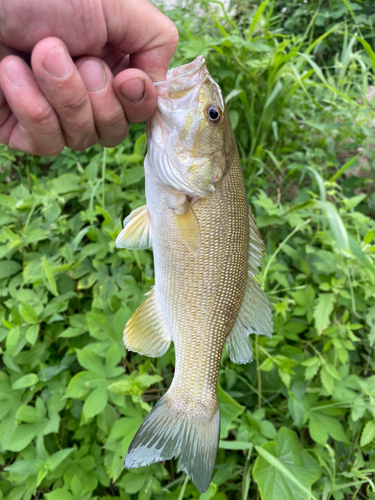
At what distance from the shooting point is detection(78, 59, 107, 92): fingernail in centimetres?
98

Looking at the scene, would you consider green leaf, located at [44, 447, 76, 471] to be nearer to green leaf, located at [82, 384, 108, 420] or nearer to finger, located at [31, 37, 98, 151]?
green leaf, located at [82, 384, 108, 420]

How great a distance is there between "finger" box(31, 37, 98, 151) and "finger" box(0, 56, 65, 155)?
27mm

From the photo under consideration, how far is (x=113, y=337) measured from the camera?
61.1 inches

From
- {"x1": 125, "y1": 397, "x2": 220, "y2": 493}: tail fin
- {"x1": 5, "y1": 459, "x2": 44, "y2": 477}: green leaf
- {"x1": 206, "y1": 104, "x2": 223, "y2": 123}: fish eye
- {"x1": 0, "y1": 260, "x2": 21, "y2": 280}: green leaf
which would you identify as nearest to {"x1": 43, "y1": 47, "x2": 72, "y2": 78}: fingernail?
{"x1": 206, "y1": 104, "x2": 223, "y2": 123}: fish eye

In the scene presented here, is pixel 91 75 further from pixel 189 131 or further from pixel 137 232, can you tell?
pixel 137 232

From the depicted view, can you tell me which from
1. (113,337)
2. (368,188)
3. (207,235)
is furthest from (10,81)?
(368,188)

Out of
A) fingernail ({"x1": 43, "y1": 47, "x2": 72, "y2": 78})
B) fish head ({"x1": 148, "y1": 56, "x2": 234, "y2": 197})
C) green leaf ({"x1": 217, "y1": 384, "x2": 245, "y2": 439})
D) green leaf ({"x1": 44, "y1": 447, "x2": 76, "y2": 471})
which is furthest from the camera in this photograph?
green leaf ({"x1": 217, "y1": 384, "x2": 245, "y2": 439})

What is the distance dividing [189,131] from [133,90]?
0.22 m

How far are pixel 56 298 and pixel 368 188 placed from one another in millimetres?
Result: 2813

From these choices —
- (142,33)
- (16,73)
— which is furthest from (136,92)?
(16,73)

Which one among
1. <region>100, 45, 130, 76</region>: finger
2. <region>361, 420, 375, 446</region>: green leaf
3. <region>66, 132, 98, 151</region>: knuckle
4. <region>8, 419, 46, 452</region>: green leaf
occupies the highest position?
<region>100, 45, 130, 76</region>: finger

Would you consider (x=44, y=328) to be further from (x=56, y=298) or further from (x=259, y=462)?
(x=259, y=462)

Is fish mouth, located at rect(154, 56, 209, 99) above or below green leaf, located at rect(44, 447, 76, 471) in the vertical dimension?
above

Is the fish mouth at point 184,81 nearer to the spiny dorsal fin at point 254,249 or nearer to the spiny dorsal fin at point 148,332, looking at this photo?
the spiny dorsal fin at point 254,249
